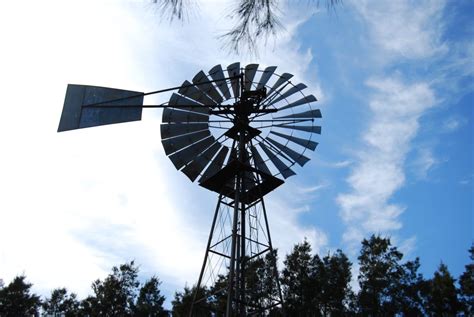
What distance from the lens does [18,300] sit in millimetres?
26656

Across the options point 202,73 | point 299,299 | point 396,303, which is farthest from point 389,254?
point 202,73

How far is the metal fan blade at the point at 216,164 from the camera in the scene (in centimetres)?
1048

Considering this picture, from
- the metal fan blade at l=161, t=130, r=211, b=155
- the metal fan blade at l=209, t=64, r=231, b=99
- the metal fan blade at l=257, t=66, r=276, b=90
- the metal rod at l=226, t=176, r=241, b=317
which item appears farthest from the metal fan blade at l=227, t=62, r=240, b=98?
the metal rod at l=226, t=176, r=241, b=317

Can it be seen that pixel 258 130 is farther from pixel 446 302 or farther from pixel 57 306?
pixel 57 306

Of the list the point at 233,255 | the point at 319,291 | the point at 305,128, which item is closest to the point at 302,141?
the point at 305,128

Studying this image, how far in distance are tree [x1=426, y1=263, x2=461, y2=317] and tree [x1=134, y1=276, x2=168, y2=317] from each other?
1573 cm

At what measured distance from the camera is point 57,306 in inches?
1162

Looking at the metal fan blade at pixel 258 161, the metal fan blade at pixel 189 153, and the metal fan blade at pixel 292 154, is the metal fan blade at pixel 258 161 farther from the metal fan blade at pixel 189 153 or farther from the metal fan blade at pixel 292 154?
the metal fan blade at pixel 189 153

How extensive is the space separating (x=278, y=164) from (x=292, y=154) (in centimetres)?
46

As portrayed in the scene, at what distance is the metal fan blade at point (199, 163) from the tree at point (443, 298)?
17.2 meters

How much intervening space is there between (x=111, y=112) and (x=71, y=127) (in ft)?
1.66

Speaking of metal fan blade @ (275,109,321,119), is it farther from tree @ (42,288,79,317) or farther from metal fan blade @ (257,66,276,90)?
tree @ (42,288,79,317)

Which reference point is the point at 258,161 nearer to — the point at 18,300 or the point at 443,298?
the point at 443,298

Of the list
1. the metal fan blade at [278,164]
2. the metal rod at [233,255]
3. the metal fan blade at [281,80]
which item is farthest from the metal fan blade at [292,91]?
the metal rod at [233,255]
